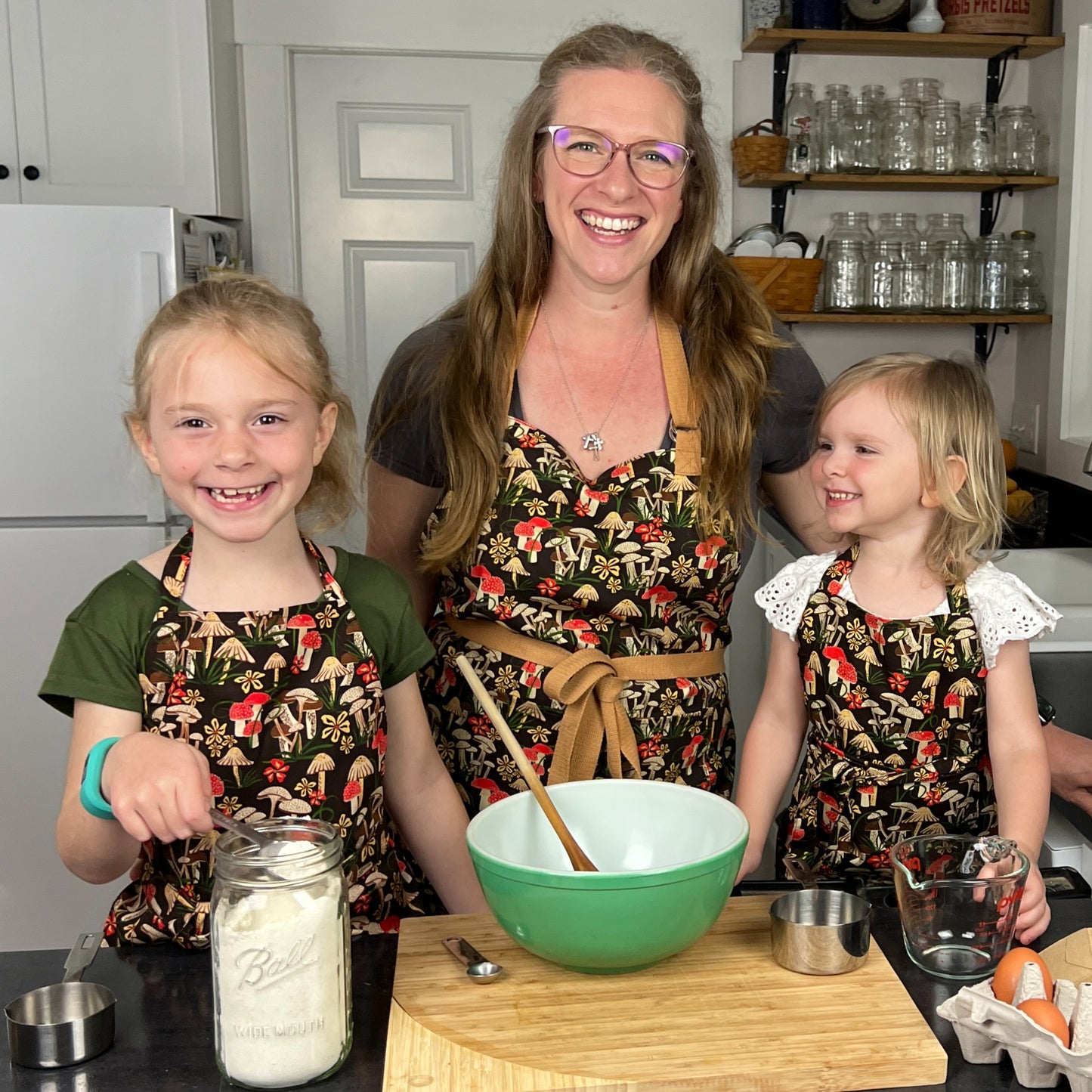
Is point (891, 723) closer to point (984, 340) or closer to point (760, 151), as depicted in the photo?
point (760, 151)

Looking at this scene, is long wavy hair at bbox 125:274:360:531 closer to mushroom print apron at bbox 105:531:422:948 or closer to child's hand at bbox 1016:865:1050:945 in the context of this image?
mushroom print apron at bbox 105:531:422:948

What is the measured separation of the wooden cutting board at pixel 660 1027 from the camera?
0.76 m

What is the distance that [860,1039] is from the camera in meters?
0.79

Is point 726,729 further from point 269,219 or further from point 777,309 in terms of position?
point 269,219

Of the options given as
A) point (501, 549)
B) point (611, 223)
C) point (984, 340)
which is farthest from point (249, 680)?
point (984, 340)

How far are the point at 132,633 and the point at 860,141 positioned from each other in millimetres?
2602

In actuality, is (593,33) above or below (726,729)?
above

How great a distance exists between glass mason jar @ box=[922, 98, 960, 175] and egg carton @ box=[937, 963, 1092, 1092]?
270cm

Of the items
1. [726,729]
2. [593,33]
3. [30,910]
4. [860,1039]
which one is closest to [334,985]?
[860,1039]

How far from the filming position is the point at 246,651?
1.08m

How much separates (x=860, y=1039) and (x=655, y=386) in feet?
2.69

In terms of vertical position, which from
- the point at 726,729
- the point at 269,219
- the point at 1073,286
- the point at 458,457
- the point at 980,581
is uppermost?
the point at 269,219

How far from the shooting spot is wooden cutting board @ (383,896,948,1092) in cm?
76

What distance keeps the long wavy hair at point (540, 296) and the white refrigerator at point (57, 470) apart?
4.30 feet
